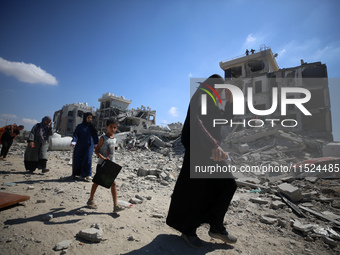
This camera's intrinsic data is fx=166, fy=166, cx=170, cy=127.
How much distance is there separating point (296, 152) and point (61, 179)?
12.0 m

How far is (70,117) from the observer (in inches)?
1763

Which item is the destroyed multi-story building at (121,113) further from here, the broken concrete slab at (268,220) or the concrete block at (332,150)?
the broken concrete slab at (268,220)

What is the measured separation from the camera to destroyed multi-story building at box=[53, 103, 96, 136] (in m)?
44.1

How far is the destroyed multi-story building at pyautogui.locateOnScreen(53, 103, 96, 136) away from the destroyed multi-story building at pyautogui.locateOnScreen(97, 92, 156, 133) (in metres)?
3.47

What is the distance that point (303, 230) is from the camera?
2365mm

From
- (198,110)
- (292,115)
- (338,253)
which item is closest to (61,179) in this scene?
(198,110)

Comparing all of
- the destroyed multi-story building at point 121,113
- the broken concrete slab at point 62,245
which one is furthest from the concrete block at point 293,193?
the destroyed multi-story building at point 121,113

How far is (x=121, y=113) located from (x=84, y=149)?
40510mm

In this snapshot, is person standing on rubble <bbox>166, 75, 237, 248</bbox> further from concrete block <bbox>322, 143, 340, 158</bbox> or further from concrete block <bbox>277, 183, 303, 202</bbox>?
concrete block <bbox>322, 143, 340, 158</bbox>

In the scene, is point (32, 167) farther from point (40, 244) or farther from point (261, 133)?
point (261, 133)

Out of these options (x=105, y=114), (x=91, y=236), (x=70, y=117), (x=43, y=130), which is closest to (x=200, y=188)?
(x=91, y=236)

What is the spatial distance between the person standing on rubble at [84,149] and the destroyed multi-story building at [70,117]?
44.7 m

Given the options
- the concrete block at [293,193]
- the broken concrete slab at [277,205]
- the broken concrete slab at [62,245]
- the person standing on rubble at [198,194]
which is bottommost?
the broken concrete slab at [277,205]

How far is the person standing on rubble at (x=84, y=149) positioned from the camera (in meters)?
4.37
